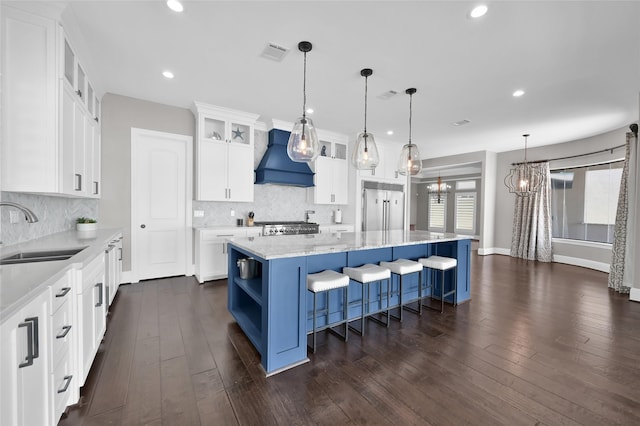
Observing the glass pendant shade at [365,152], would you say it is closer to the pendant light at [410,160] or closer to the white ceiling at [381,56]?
the pendant light at [410,160]

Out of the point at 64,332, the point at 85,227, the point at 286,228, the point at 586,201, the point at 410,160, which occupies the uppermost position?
the point at 410,160

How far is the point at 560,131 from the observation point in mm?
5363

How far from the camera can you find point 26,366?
1055 mm

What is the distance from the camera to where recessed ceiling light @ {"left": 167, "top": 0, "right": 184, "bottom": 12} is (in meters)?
2.13

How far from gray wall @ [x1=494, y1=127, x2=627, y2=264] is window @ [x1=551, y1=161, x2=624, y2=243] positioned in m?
0.24

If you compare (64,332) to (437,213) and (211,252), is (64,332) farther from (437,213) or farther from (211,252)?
(437,213)

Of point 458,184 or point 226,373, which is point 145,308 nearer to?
point 226,373

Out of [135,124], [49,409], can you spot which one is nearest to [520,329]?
[49,409]

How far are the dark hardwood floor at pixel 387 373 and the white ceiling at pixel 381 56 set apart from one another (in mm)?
2846

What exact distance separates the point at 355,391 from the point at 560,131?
6.44 meters

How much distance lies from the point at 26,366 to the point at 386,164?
624 cm

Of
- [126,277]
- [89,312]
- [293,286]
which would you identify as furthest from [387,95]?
[126,277]

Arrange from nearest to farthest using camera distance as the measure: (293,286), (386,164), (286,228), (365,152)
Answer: (293,286) < (365,152) < (286,228) < (386,164)

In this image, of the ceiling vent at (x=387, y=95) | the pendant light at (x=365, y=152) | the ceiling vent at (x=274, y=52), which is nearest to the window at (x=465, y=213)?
the ceiling vent at (x=387, y=95)
